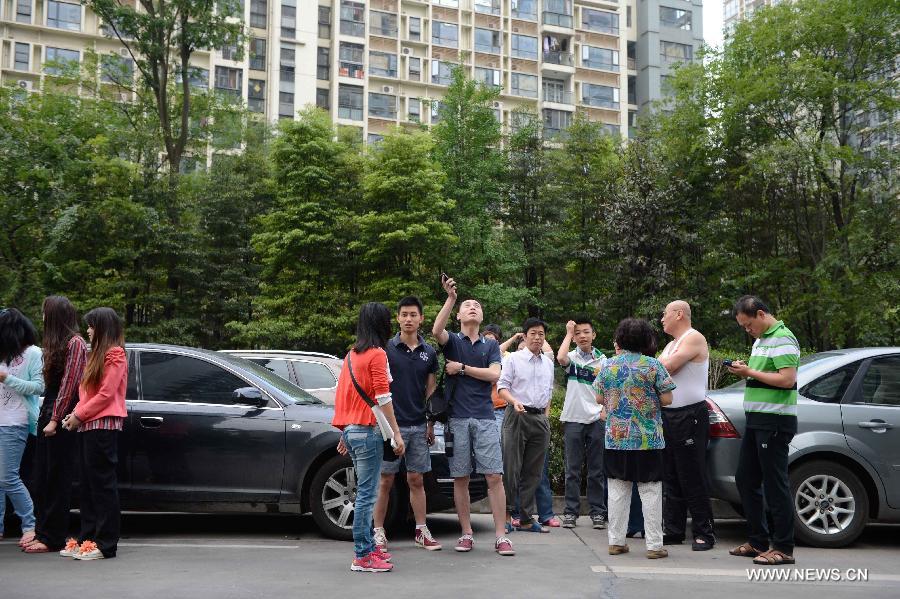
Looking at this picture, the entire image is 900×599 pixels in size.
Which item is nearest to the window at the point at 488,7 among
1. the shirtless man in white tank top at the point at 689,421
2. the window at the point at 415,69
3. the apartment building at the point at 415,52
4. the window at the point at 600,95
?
the apartment building at the point at 415,52

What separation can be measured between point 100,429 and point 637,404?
439 cm

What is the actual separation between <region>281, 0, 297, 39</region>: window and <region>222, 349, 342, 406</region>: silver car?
44.6m

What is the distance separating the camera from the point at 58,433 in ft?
22.4

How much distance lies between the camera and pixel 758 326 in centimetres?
687

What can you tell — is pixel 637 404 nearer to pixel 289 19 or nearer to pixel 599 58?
pixel 289 19

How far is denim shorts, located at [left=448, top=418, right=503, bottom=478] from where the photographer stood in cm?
686

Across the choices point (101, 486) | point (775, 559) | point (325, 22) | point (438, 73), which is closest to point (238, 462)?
point (101, 486)

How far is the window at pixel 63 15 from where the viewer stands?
47.5 meters

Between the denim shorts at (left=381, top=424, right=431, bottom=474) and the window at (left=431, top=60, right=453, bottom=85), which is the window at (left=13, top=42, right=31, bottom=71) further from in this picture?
the denim shorts at (left=381, top=424, right=431, bottom=474)

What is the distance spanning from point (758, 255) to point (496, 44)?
32.6m

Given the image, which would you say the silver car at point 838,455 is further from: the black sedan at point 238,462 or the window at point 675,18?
the window at point 675,18

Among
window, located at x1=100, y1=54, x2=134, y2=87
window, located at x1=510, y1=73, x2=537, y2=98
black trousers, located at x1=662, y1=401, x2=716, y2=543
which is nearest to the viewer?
black trousers, located at x1=662, y1=401, x2=716, y2=543

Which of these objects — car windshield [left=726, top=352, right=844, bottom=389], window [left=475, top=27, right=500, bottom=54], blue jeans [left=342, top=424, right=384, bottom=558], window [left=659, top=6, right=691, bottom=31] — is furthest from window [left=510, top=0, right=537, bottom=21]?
blue jeans [left=342, top=424, right=384, bottom=558]

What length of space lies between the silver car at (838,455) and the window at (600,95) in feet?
176
